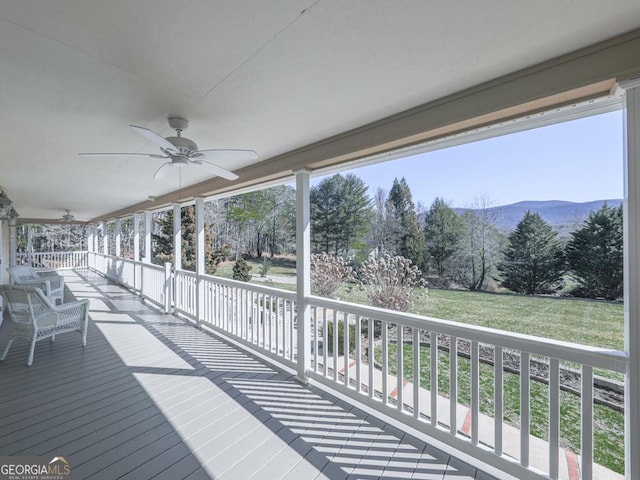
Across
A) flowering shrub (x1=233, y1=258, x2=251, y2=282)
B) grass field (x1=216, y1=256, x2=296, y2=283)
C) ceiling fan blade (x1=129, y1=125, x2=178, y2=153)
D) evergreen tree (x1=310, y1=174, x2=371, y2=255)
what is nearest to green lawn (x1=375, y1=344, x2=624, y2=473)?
evergreen tree (x1=310, y1=174, x2=371, y2=255)

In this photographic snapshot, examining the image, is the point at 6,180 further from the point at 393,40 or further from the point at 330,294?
the point at 393,40

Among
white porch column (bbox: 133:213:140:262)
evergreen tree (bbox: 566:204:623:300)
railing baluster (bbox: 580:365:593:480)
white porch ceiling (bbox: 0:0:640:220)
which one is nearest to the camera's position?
white porch ceiling (bbox: 0:0:640:220)

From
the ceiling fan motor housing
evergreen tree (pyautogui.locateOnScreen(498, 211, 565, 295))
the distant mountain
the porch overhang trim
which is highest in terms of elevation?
the porch overhang trim

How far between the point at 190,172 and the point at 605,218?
4.97 metres

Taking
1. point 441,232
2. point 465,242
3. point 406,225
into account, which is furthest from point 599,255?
point 406,225

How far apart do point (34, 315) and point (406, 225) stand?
17.5 feet

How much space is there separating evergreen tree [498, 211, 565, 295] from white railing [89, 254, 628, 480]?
0.89 meters

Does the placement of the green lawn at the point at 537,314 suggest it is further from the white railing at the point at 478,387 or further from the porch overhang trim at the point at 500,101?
the porch overhang trim at the point at 500,101

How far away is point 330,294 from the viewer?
18.3 feet

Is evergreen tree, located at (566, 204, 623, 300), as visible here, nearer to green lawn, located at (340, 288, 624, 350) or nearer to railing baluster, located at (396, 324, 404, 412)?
green lawn, located at (340, 288, 624, 350)

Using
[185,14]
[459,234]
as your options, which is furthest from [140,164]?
[459,234]

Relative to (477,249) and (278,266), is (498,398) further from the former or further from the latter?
(278,266)

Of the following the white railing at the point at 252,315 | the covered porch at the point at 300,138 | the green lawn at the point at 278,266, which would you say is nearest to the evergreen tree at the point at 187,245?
the green lawn at the point at 278,266

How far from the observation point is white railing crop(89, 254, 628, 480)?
175 centimetres
